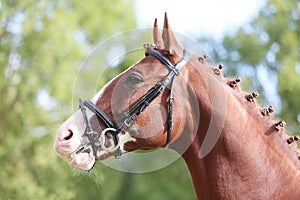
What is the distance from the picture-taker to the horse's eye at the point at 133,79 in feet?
19.4

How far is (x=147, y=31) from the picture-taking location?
7699mm

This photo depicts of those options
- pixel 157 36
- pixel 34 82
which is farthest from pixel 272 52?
pixel 157 36

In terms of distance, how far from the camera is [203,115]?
594 centimetres

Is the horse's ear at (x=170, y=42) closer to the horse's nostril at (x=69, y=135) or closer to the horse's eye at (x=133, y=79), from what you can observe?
the horse's eye at (x=133, y=79)

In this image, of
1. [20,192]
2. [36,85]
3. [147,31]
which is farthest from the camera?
[36,85]

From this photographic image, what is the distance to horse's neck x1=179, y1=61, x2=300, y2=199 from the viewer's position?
18.7 ft

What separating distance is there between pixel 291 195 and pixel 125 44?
125 inches

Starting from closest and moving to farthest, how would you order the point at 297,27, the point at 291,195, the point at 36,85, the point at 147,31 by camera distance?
the point at 291,195 < the point at 147,31 < the point at 36,85 < the point at 297,27

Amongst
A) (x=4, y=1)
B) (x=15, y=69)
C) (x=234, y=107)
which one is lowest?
(x=234, y=107)

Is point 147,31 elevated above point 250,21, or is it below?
below

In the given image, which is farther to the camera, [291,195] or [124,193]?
[124,193]

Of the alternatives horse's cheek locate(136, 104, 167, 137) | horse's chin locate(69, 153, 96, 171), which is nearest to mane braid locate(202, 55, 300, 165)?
horse's cheek locate(136, 104, 167, 137)

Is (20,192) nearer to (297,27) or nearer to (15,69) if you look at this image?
(15,69)

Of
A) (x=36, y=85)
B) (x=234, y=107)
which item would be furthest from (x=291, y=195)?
(x=36, y=85)
